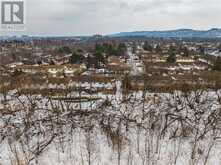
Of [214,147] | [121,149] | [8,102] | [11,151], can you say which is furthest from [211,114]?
[8,102]

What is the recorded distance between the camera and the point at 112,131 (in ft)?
20.4

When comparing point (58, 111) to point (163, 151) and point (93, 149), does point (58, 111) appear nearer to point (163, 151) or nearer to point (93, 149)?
point (93, 149)

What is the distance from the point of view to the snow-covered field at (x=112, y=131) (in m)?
5.51

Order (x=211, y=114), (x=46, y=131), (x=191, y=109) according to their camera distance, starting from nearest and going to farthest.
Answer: (x=46, y=131), (x=211, y=114), (x=191, y=109)

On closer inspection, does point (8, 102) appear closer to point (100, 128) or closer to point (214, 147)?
point (100, 128)

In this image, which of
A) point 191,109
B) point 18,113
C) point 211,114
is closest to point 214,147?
point 211,114

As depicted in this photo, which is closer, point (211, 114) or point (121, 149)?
point (121, 149)

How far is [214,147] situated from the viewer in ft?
19.2

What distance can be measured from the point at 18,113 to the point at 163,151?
3.10 metres

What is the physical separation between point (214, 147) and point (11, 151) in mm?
3137

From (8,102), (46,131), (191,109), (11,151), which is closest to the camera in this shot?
(11,151)

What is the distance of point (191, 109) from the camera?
746cm

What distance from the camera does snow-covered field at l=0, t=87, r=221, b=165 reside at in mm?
5512

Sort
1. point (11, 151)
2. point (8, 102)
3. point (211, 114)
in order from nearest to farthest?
1. point (11, 151)
2. point (211, 114)
3. point (8, 102)
